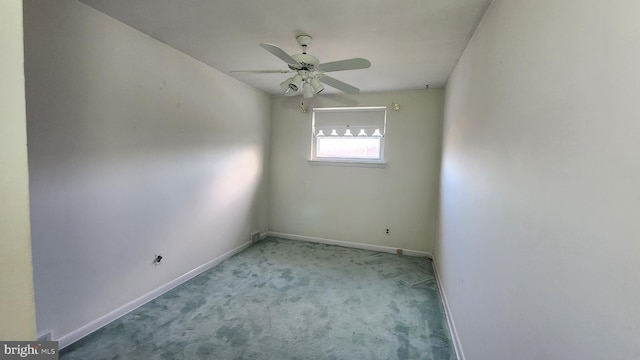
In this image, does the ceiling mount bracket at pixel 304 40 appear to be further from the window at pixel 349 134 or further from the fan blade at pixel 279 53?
the window at pixel 349 134

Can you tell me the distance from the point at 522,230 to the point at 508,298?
33 centimetres

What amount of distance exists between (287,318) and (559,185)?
7.22 ft

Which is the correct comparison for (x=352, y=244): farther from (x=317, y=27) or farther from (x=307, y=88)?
(x=317, y=27)

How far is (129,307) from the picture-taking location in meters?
2.37

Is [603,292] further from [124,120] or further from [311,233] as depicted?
[311,233]

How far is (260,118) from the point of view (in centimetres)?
426

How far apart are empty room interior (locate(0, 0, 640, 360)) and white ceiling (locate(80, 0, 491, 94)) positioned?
0.02m

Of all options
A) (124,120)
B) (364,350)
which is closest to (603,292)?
(364,350)

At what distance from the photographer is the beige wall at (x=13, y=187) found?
1.66 ft

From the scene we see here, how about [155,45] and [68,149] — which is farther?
[155,45]

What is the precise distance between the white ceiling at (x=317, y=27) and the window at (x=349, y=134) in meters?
1.22

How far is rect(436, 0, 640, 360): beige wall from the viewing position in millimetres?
598

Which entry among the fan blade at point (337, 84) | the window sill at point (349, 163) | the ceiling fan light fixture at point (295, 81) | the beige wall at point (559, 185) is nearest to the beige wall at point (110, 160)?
the ceiling fan light fixture at point (295, 81)

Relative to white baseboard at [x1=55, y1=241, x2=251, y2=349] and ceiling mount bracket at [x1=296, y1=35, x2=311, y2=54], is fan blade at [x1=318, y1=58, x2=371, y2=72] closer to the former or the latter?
ceiling mount bracket at [x1=296, y1=35, x2=311, y2=54]
